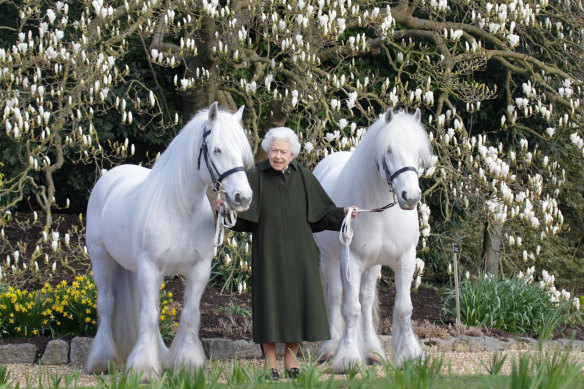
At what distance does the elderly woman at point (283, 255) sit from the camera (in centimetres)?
477

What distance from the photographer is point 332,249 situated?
5.91 metres

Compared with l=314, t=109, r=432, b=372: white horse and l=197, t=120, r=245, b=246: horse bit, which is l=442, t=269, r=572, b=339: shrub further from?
l=197, t=120, r=245, b=246: horse bit

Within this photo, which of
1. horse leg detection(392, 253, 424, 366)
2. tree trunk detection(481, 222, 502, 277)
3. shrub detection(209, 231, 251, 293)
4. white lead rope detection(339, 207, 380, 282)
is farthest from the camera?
tree trunk detection(481, 222, 502, 277)

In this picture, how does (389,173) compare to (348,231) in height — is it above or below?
above

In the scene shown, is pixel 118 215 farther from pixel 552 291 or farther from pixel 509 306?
pixel 552 291

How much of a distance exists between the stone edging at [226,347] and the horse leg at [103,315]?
51 cm

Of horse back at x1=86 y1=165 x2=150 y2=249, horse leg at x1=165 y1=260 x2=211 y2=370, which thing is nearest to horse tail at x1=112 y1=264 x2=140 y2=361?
horse back at x1=86 y1=165 x2=150 y2=249

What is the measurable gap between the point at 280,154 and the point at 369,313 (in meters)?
1.55

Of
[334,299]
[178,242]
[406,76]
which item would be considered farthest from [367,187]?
[406,76]

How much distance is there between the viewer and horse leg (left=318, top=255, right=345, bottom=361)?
5875 mm

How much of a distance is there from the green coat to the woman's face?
0.28ft

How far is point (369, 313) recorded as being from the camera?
565cm

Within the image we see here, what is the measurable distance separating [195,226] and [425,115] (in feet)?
21.0

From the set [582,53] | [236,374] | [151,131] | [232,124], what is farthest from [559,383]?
[151,131]
